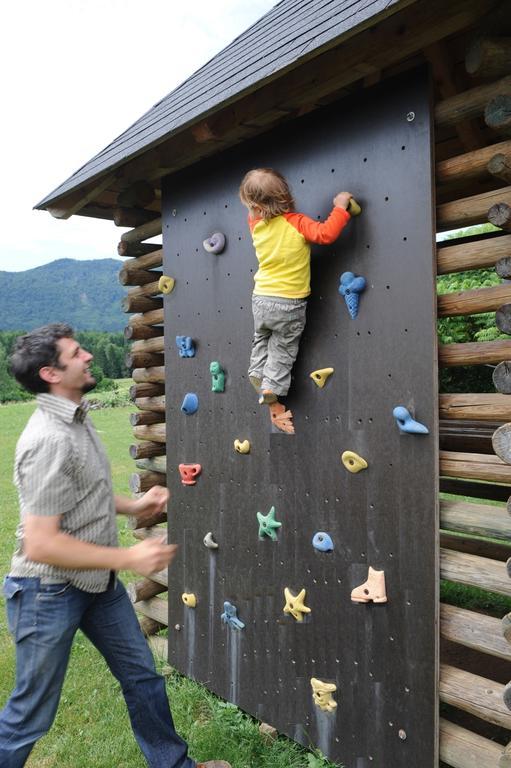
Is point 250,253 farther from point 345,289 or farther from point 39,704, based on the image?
point 39,704

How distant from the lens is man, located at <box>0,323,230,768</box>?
276cm

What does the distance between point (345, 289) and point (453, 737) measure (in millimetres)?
2334

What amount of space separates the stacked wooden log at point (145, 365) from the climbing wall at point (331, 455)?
2.69 feet

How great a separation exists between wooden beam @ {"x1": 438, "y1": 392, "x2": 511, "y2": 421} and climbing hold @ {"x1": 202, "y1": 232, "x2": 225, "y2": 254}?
1.92m

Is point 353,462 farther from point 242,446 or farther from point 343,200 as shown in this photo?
Answer: point 343,200

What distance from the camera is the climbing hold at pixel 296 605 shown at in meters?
3.95

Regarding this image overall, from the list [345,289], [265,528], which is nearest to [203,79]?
[345,289]

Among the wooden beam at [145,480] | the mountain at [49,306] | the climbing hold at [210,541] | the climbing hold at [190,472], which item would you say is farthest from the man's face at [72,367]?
the mountain at [49,306]

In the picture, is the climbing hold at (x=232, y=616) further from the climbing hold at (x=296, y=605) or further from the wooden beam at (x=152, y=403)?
the wooden beam at (x=152, y=403)

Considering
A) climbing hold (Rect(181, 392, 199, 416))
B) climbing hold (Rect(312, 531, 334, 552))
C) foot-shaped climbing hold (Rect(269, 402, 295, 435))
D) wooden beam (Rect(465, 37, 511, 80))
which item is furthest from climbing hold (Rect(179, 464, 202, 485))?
wooden beam (Rect(465, 37, 511, 80))

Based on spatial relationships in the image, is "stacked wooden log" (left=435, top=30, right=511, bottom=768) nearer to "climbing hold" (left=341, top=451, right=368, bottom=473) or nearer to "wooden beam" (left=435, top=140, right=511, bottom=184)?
"wooden beam" (left=435, top=140, right=511, bottom=184)

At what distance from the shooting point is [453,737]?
329 centimetres

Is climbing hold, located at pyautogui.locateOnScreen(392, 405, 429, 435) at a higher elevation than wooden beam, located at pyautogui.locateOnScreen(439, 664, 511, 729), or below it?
higher

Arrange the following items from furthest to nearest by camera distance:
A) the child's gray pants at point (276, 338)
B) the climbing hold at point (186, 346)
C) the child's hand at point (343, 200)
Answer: the climbing hold at point (186, 346) < the child's gray pants at point (276, 338) < the child's hand at point (343, 200)
